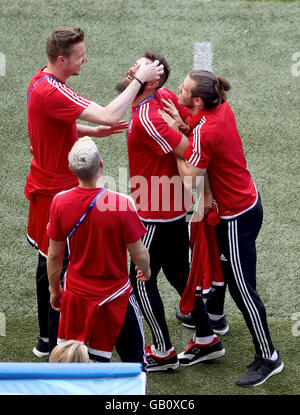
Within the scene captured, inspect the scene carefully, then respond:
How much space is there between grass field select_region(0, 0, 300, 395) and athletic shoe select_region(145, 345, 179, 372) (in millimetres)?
55

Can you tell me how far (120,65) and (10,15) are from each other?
1.71m

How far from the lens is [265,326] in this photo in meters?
4.28

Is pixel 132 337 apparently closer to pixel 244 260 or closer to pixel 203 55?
pixel 244 260

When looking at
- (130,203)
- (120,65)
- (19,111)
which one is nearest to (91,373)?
(130,203)

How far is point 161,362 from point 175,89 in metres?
3.75

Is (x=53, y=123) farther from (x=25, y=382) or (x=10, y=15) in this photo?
(x=10, y=15)

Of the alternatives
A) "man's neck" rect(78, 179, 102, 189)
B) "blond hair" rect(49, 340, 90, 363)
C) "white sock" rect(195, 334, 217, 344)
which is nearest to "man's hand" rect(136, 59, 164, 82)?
"man's neck" rect(78, 179, 102, 189)

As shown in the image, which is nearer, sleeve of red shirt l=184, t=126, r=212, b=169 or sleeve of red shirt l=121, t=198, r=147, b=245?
sleeve of red shirt l=121, t=198, r=147, b=245

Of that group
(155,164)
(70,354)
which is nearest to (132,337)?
(70,354)

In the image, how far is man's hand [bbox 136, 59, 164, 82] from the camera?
3.93 m

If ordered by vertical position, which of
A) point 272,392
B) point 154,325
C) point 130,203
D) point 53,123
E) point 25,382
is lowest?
point 272,392

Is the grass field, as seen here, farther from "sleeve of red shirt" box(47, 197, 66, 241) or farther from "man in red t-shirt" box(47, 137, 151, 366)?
"sleeve of red shirt" box(47, 197, 66, 241)

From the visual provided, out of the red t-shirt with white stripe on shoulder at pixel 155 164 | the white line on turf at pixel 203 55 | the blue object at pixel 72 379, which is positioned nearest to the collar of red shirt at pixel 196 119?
the red t-shirt with white stripe on shoulder at pixel 155 164
